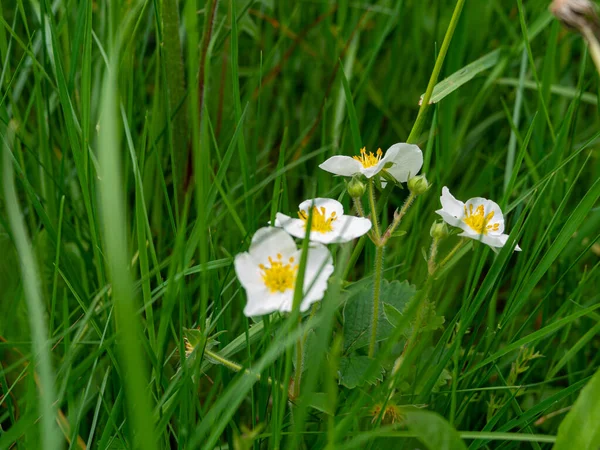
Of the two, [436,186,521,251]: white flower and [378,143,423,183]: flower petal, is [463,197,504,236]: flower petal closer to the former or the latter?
[436,186,521,251]: white flower

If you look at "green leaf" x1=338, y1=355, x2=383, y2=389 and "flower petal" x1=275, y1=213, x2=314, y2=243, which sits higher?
"flower petal" x1=275, y1=213, x2=314, y2=243

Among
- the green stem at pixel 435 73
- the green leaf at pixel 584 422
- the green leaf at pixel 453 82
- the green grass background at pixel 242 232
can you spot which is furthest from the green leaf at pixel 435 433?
the green leaf at pixel 453 82

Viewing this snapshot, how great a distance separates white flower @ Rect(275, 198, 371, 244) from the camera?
82cm

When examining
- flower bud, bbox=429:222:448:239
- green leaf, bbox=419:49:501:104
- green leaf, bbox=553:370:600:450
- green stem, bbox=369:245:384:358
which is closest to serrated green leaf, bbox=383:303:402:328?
green stem, bbox=369:245:384:358

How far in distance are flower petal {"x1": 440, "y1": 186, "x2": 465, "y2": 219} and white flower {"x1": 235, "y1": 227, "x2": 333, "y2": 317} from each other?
28 centimetres

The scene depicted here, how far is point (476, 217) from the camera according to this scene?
1.01 metres

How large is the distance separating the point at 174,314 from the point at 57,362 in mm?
228

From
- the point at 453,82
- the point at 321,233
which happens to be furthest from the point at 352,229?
the point at 453,82

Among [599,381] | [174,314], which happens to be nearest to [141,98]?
[174,314]

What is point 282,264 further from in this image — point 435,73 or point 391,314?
point 435,73

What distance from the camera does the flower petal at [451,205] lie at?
0.99 metres

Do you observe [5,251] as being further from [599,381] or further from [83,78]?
[599,381]

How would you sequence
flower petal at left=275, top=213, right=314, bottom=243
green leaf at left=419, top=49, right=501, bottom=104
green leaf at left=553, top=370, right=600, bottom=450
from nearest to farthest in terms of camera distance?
1. green leaf at left=553, top=370, right=600, bottom=450
2. flower petal at left=275, top=213, right=314, bottom=243
3. green leaf at left=419, top=49, right=501, bottom=104

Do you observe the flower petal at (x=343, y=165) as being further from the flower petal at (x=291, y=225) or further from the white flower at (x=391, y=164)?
the flower petal at (x=291, y=225)
